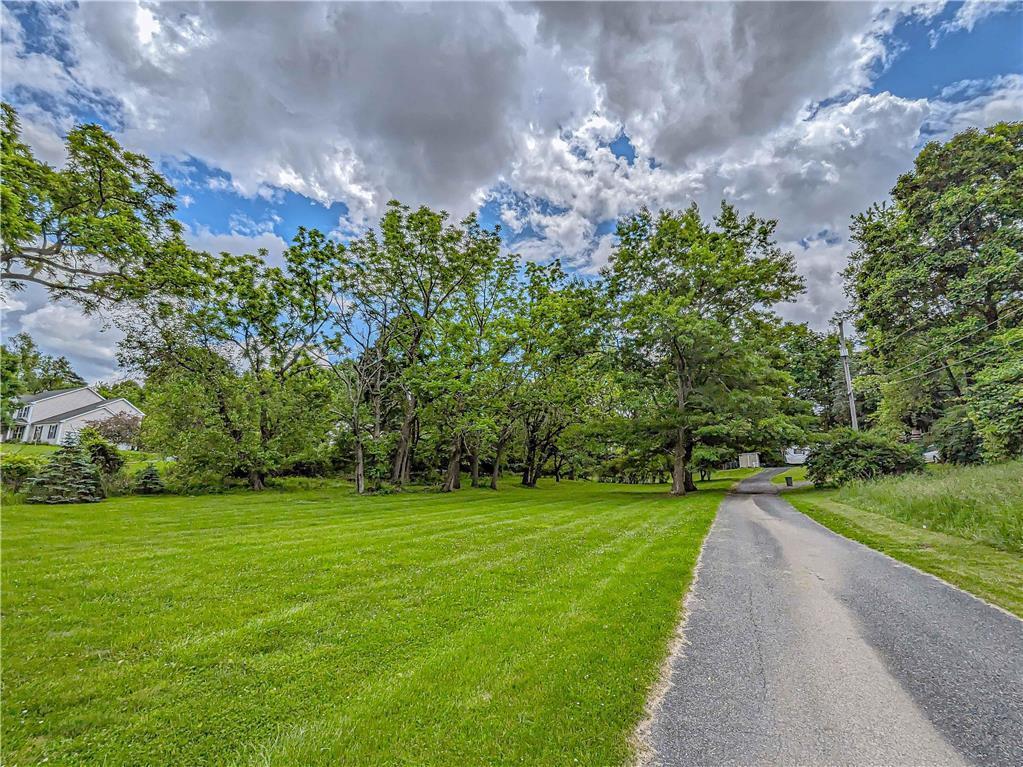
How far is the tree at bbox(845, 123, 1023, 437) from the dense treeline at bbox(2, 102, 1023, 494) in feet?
0.35

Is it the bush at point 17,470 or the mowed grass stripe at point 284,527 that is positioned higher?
the bush at point 17,470

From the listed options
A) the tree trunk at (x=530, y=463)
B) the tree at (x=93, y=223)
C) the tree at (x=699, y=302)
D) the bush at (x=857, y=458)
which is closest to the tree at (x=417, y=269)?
the tree at (x=699, y=302)

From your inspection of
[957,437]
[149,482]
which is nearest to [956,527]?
[957,437]

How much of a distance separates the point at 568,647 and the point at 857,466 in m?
22.9

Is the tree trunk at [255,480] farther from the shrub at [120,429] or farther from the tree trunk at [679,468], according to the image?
the tree trunk at [679,468]

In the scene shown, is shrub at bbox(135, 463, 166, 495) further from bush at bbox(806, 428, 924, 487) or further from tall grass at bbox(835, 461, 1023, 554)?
bush at bbox(806, 428, 924, 487)

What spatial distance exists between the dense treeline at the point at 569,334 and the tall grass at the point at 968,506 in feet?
22.9

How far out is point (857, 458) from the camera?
20391mm

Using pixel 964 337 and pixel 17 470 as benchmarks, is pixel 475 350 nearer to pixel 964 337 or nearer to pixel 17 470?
pixel 17 470

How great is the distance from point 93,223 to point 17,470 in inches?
447

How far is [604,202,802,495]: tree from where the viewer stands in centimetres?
2092

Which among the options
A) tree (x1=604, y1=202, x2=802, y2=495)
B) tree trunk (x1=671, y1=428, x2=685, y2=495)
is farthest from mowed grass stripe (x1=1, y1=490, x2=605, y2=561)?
tree (x1=604, y1=202, x2=802, y2=495)

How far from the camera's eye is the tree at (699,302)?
20.9 metres

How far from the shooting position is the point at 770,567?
276 inches
